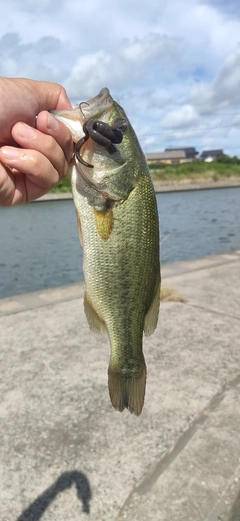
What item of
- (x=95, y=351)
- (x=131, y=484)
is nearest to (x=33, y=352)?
(x=95, y=351)

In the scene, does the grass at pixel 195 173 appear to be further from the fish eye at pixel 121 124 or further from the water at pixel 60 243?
the fish eye at pixel 121 124

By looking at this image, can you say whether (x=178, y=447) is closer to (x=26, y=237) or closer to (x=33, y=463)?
(x=33, y=463)

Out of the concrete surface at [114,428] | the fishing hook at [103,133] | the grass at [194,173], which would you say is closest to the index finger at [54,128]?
the fishing hook at [103,133]

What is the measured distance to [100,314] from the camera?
2.06 metres

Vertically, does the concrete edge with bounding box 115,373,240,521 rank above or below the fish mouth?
below

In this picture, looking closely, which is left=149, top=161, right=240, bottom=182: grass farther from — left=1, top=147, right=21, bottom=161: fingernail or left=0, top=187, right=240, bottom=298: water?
left=1, top=147, right=21, bottom=161: fingernail

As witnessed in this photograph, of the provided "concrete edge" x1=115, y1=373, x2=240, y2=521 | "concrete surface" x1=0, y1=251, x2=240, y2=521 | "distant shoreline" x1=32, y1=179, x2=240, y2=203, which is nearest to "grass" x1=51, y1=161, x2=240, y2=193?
"distant shoreline" x1=32, y1=179, x2=240, y2=203

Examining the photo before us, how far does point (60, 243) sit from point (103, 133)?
17.4 metres

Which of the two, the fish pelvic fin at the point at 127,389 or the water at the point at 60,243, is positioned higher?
the fish pelvic fin at the point at 127,389

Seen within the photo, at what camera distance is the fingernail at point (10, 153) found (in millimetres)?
1925

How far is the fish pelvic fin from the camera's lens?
6.61 feet

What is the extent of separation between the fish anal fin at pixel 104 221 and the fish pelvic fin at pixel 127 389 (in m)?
0.61

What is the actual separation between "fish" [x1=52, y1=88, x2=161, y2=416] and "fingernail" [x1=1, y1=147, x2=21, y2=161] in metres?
0.21

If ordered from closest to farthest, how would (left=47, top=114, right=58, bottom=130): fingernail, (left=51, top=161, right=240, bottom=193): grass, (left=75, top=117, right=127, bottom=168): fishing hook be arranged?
(left=75, top=117, right=127, bottom=168): fishing hook
(left=47, top=114, right=58, bottom=130): fingernail
(left=51, top=161, right=240, bottom=193): grass
